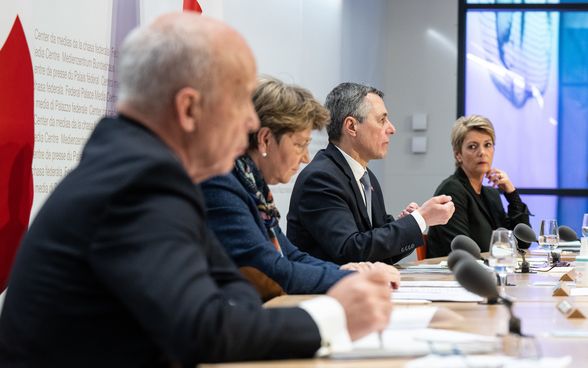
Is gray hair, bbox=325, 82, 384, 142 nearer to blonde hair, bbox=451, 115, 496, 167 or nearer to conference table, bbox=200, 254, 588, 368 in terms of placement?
conference table, bbox=200, 254, 588, 368

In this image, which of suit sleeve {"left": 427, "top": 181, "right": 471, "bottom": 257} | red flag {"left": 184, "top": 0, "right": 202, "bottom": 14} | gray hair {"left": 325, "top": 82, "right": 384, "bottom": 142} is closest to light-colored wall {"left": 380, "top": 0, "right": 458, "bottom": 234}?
suit sleeve {"left": 427, "top": 181, "right": 471, "bottom": 257}

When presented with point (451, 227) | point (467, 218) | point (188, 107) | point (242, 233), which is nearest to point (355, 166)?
point (451, 227)

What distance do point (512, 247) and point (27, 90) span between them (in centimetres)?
163

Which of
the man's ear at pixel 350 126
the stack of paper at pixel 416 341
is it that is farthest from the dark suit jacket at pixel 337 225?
the stack of paper at pixel 416 341

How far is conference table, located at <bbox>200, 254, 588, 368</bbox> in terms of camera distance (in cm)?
154

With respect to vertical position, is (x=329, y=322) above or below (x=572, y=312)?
above

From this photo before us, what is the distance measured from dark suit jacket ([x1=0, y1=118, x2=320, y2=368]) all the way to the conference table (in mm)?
77

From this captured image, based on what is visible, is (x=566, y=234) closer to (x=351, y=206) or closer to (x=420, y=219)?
(x=420, y=219)

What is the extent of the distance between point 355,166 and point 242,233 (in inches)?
70.2

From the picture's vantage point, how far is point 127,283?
131 cm

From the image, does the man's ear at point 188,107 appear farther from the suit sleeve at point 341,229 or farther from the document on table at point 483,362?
the suit sleeve at point 341,229

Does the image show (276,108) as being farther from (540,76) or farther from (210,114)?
(540,76)

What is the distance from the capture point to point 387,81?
895 centimetres

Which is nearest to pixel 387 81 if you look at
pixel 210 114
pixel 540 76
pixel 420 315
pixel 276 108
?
pixel 540 76
